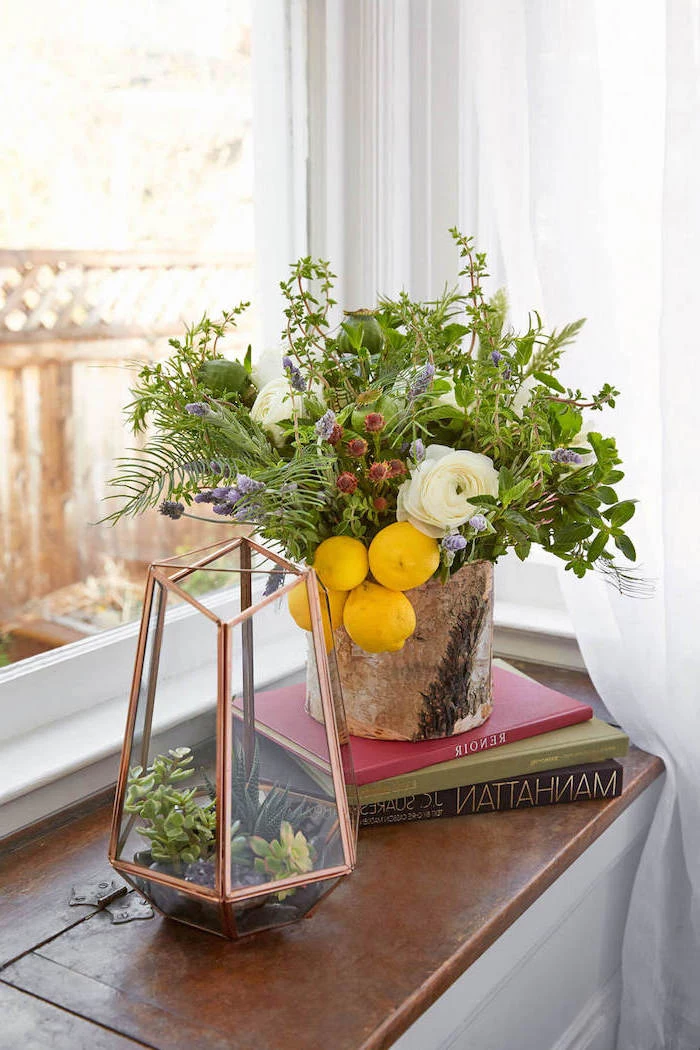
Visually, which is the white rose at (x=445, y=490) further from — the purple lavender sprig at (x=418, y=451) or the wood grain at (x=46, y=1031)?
the wood grain at (x=46, y=1031)

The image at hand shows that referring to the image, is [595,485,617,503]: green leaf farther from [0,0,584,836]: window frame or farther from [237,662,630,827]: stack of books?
[0,0,584,836]: window frame

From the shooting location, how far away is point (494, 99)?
123cm

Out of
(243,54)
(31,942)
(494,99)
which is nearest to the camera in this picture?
(31,942)

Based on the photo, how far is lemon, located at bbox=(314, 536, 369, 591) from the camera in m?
0.94

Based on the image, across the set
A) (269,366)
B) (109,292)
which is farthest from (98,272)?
(269,366)

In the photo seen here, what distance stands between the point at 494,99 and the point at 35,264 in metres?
0.56

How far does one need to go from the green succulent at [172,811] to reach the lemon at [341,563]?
8.4 inches

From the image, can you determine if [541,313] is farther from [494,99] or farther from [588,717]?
[588,717]

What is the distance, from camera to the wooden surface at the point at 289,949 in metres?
0.76

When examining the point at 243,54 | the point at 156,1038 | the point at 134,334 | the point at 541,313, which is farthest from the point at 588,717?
the point at 243,54

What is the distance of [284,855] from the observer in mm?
811

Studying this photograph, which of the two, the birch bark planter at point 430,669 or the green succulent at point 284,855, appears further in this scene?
the birch bark planter at point 430,669

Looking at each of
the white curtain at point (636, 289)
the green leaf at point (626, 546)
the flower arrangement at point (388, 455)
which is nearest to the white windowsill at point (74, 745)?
the flower arrangement at point (388, 455)

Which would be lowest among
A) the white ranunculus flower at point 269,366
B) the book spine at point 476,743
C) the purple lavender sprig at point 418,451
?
the book spine at point 476,743
